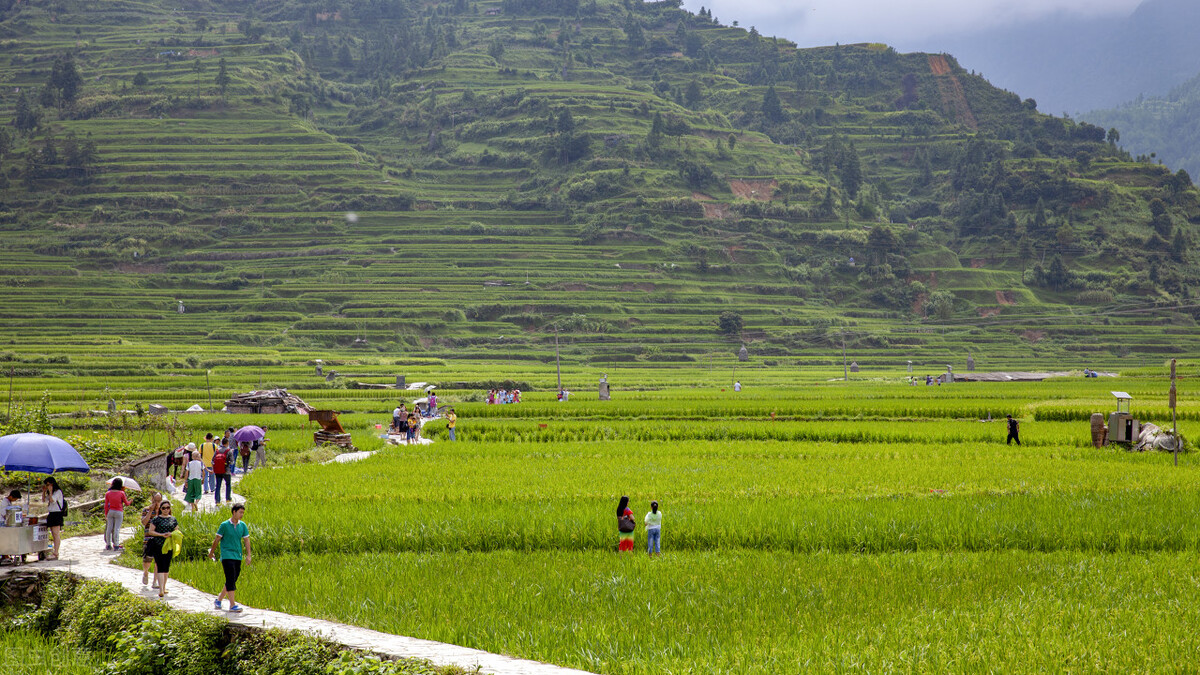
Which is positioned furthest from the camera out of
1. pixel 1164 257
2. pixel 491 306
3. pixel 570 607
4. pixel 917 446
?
pixel 1164 257

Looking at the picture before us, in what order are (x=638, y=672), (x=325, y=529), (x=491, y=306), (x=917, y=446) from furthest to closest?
1. (x=491, y=306)
2. (x=917, y=446)
3. (x=325, y=529)
4. (x=638, y=672)

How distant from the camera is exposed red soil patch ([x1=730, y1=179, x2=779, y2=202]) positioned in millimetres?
128250

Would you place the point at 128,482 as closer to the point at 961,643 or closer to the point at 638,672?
the point at 638,672

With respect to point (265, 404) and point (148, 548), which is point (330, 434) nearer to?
point (265, 404)

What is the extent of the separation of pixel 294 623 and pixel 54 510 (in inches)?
298

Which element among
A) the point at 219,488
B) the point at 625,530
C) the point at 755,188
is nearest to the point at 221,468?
the point at 219,488

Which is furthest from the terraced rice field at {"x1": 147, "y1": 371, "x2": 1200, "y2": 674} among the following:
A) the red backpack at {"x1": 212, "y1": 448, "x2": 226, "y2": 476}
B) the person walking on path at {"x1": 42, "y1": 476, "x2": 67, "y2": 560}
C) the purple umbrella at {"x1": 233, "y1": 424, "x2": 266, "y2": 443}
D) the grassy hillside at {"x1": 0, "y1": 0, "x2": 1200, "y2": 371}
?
the grassy hillside at {"x1": 0, "y1": 0, "x2": 1200, "y2": 371}

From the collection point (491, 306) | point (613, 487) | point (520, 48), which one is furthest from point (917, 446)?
point (520, 48)

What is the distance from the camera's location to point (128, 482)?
2052 centimetres

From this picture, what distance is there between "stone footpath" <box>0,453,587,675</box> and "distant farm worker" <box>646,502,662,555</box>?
4.59 meters

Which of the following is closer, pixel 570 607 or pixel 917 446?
pixel 570 607

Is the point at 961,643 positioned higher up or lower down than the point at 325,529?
higher up

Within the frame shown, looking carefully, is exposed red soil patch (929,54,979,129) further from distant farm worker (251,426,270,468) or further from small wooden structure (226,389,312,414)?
distant farm worker (251,426,270,468)

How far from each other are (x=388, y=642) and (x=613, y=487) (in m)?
10.9
